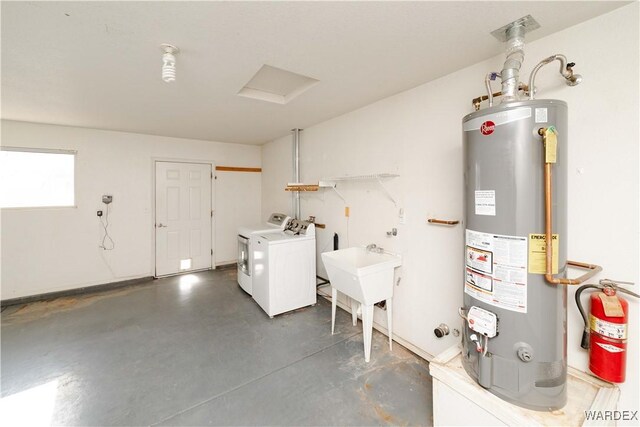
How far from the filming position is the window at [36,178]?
341 cm

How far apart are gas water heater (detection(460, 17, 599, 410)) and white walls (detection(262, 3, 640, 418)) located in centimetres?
29

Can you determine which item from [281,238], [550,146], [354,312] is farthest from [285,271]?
[550,146]

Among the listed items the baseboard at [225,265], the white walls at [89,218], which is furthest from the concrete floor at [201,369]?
the baseboard at [225,265]

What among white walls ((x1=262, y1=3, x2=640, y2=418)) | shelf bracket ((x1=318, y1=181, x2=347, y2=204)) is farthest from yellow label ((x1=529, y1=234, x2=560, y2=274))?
shelf bracket ((x1=318, y1=181, x2=347, y2=204))

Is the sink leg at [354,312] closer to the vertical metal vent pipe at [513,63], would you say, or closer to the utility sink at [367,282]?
the utility sink at [367,282]

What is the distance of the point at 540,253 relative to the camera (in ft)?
3.87

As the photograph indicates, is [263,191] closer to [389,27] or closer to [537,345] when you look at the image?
[389,27]

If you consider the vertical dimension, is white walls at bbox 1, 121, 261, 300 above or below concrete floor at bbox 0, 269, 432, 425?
above

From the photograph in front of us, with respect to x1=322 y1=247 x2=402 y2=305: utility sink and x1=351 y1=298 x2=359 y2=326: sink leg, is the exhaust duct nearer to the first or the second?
x1=322 y1=247 x2=402 y2=305: utility sink

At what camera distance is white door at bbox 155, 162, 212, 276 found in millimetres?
4465

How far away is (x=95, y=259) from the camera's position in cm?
397

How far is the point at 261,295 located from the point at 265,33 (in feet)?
9.07

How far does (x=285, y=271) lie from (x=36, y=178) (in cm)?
376

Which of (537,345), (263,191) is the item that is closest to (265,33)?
(537,345)
